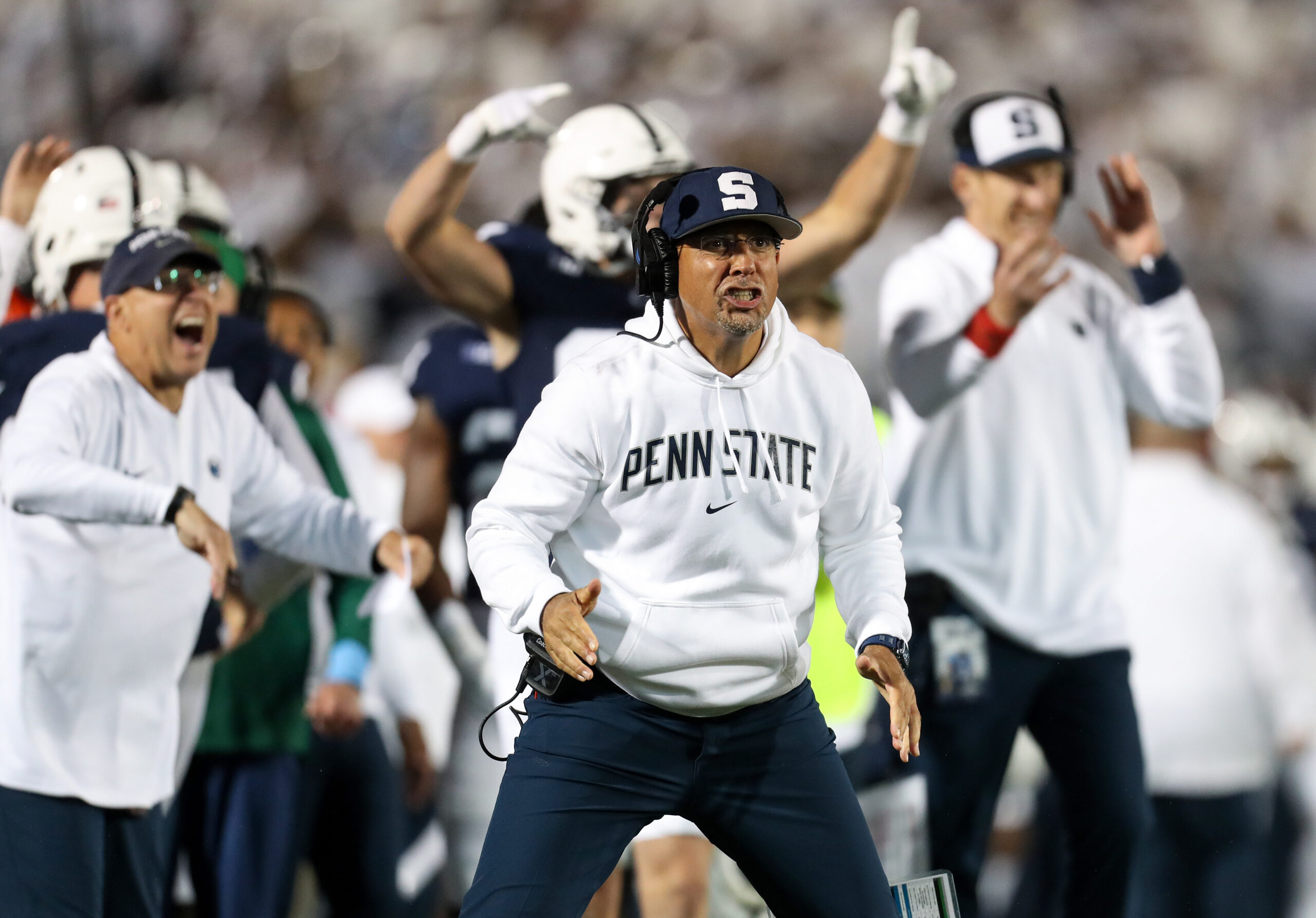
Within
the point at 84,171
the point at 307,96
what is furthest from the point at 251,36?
the point at 84,171

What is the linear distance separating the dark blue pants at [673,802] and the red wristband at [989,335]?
59.3 inches

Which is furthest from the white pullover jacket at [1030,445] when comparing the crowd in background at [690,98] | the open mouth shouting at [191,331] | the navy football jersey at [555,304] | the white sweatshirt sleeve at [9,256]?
the crowd in background at [690,98]

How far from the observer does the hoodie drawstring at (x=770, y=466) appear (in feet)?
11.0

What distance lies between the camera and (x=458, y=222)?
4703 mm

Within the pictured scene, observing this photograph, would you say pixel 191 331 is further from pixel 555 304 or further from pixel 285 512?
pixel 555 304

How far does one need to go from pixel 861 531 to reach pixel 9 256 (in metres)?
2.55

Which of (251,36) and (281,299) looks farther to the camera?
(251,36)

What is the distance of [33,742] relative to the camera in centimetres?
399

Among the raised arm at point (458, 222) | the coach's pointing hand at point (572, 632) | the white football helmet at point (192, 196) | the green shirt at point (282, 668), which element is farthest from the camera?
the white football helmet at point (192, 196)

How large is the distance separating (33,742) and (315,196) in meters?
12.1

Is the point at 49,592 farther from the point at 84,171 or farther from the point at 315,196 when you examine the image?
the point at 315,196

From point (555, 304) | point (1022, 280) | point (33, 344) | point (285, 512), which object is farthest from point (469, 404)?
point (1022, 280)

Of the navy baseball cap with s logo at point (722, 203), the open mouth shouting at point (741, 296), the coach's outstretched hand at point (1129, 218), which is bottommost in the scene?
the open mouth shouting at point (741, 296)

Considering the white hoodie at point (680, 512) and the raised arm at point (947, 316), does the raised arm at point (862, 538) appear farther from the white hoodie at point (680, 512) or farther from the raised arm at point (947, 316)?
the raised arm at point (947, 316)
